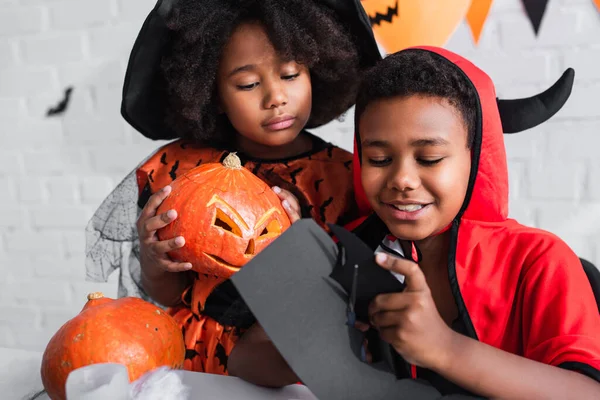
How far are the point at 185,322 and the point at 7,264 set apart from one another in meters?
1.36

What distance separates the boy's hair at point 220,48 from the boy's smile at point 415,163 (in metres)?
0.27

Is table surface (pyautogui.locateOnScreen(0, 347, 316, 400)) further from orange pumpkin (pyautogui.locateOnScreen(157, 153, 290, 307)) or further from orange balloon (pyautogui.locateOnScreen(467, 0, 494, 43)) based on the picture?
orange balloon (pyautogui.locateOnScreen(467, 0, 494, 43))

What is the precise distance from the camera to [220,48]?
975 millimetres

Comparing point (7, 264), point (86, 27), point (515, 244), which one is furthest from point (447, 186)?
point (7, 264)

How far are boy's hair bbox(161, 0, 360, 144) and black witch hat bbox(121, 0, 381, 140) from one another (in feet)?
0.05

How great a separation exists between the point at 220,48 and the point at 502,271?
0.59m

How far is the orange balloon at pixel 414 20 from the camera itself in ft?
5.07

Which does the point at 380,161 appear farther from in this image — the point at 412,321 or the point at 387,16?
the point at 387,16

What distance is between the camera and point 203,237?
2.61ft

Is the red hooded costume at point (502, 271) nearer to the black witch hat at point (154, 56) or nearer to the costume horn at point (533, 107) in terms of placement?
the costume horn at point (533, 107)

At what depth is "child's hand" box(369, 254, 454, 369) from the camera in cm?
56

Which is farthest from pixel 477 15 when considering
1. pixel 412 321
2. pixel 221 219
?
pixel 412 321

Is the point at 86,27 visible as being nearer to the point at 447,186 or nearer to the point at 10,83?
the point at 10,83

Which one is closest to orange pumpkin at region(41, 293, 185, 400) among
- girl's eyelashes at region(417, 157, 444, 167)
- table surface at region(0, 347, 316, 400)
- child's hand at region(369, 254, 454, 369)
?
table surface at region(0, 347, 316, 400)
